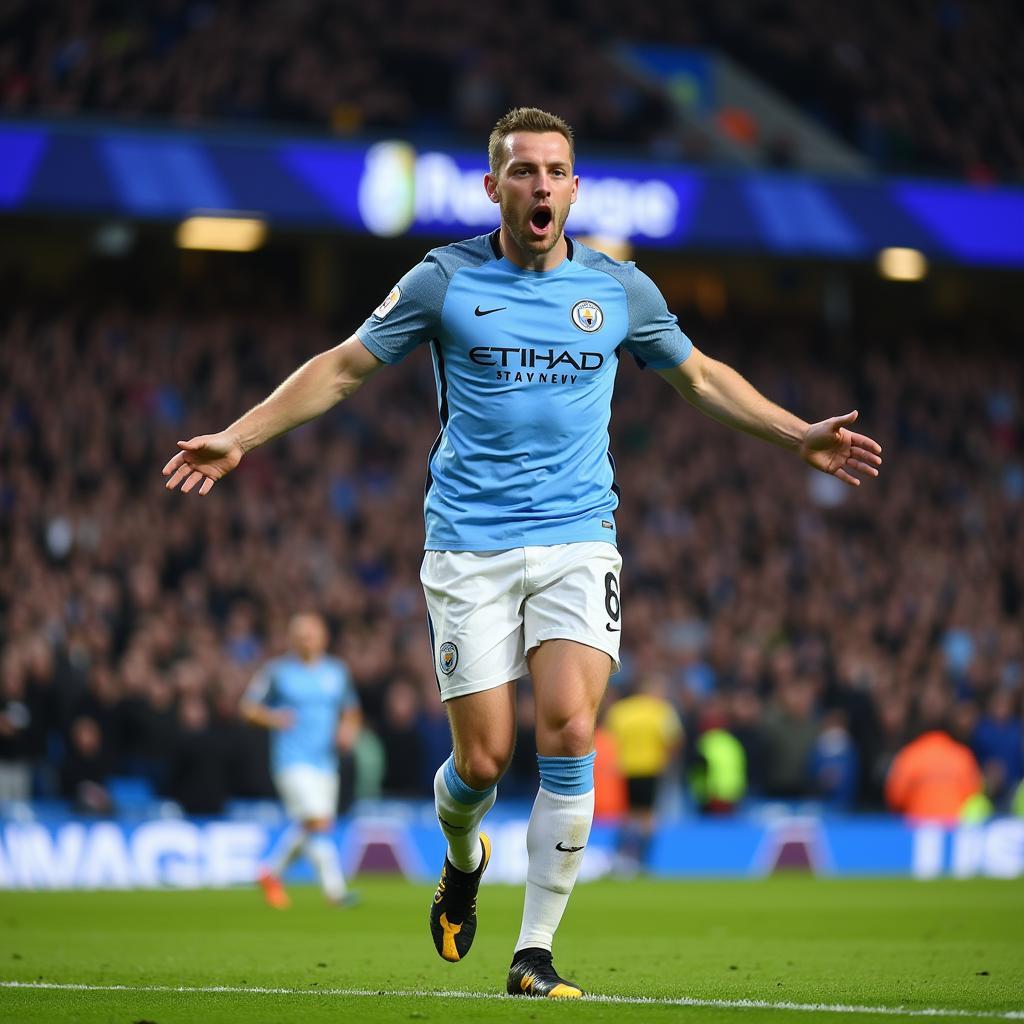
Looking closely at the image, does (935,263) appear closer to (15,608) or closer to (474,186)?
(474,186)

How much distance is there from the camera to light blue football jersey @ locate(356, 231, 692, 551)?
19.4 ft

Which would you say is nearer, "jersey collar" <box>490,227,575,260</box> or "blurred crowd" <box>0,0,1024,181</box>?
"jersey collar" <box>490,227,575,260</box>

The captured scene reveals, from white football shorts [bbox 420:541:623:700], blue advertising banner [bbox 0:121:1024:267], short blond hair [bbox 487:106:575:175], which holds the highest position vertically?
blue advertising banner [bbox 0:121:1024:267]

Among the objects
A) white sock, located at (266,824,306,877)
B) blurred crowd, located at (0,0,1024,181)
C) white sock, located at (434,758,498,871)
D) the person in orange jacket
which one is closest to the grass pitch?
white sock, located at (266,824,306,877)

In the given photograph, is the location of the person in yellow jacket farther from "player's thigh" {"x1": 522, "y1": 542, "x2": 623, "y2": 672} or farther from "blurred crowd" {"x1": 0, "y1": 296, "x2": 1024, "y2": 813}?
"player's thigh" {"x1": 522, "y1": 542, "x2": 623, "y2": 672}

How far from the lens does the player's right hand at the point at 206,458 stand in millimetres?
5648

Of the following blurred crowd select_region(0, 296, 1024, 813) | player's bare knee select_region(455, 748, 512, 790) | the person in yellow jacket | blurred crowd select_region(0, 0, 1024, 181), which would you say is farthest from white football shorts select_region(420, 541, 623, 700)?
blurred crowd select_region(0, 0, 1024, 181)

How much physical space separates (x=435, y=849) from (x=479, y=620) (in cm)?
1209

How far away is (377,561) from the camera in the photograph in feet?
72.2

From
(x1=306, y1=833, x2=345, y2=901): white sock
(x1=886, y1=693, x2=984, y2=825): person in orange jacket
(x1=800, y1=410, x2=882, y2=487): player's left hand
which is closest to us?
(x1=800, y1=410, x2=882, y2=487): player's left hand

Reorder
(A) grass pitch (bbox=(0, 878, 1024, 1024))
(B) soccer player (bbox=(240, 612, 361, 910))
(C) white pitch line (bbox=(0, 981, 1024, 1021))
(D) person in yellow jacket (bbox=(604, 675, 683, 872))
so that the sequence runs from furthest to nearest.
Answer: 1. (D) person in yellow jacket (bbox=(604, 675, 683, 872))
2. (B) soccer player (bbox=(240, 612, 361, 910))
3. (A) grass pitch (bbox=(0, 878, 1024, 1024))
4. (C) white pitch line (bbox=(0, 981, 1024, 1021))

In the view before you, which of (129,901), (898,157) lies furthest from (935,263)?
(129,901)

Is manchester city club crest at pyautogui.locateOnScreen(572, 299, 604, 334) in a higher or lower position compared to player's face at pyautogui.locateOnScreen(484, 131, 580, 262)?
lower

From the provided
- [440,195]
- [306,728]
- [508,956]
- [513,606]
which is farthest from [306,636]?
[440,195]
